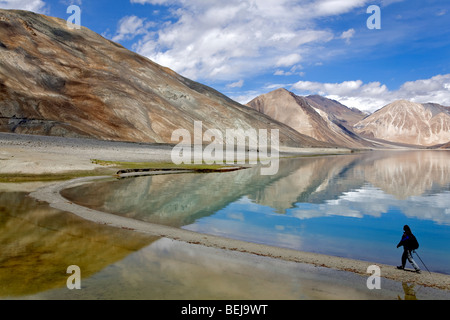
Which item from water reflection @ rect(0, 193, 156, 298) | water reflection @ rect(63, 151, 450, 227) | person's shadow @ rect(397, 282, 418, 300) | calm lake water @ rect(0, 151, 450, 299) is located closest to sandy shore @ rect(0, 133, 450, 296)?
person's shadow @ rect(397, 282, 418, 300)

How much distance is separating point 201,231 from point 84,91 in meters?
90.7

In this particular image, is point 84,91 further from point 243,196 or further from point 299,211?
point 299,211

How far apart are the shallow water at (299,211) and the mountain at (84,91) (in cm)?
5002

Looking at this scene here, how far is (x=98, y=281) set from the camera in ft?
29.4

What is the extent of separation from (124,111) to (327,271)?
302 feet

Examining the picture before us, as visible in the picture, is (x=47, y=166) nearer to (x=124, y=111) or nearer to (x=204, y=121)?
(x=124, y=111)

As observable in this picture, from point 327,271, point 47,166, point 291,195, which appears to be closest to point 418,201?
point 291,195

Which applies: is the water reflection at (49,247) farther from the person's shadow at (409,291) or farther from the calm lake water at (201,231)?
the person's shadow at (409,291)

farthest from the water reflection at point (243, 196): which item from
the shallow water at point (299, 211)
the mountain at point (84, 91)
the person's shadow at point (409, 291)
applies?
the mountain at point (84, 91)

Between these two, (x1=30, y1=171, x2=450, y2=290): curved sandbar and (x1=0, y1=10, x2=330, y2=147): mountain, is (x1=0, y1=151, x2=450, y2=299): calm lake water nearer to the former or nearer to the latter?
(x1=30, y1=171, x2=450, y2=290): curved sandbar

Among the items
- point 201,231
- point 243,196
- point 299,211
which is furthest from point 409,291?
point 243,196

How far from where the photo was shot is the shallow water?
588 inches

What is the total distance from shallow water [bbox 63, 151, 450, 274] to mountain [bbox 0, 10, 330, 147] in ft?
164

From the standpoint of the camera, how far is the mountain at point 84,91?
75.1 meters
